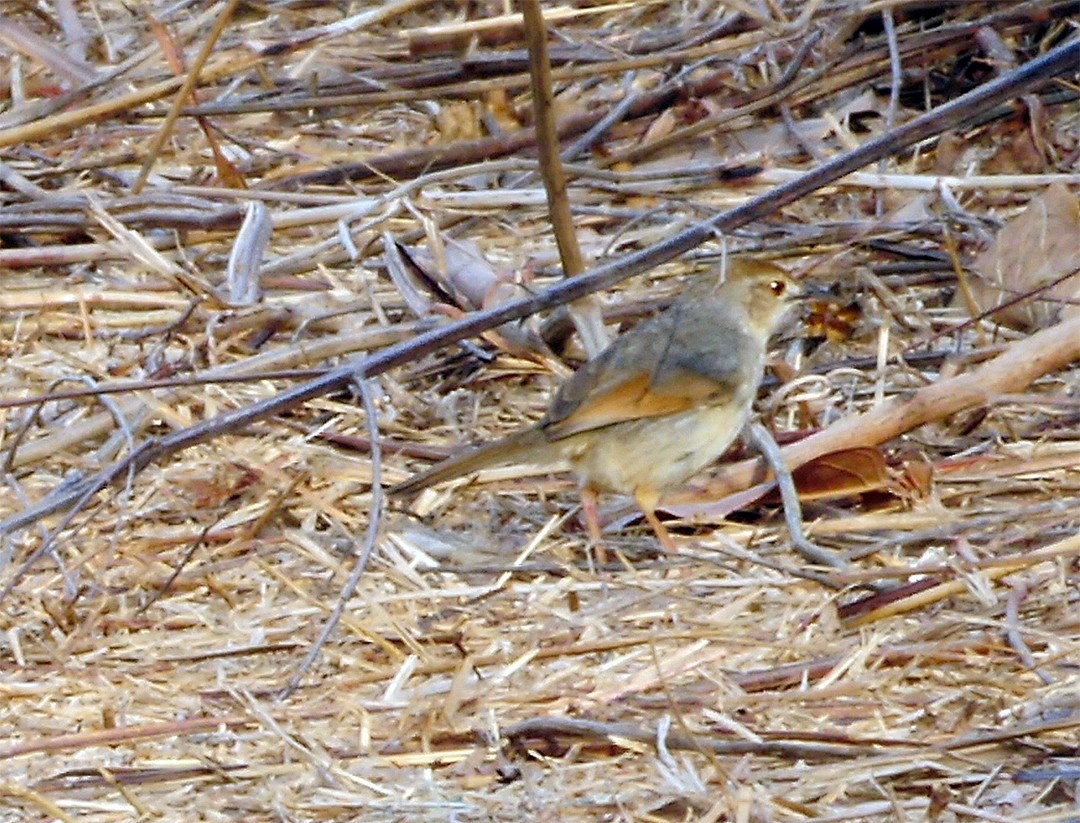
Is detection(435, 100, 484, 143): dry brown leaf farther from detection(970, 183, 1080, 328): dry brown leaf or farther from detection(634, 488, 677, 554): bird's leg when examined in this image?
detection(634, 488, 677, 554): bird's leg

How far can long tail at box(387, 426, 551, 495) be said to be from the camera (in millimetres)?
5234

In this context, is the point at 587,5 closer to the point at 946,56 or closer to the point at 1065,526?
the point at 946,56

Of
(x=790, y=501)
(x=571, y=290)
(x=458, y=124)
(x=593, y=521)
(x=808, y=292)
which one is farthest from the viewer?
(x=458, y=124)

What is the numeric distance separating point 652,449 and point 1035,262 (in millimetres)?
1532

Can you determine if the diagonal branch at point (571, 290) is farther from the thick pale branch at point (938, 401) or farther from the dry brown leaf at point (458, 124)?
the dry brown leaf at point (458, 124)

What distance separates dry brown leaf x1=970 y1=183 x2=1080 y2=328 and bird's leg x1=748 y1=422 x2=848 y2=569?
1.01 meters

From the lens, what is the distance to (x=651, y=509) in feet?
17.7

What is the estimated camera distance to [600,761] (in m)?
A: 3.91

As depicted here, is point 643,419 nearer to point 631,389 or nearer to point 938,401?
point 631,389

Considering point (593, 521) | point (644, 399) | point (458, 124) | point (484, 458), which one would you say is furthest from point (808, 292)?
point (458, 124)

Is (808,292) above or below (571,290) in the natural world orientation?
below

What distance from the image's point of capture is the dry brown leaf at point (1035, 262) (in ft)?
19.7

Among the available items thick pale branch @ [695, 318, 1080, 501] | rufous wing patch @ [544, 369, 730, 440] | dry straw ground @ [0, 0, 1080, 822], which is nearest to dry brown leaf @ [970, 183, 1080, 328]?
dry straw ground @ [0, 0, 1080, 822]

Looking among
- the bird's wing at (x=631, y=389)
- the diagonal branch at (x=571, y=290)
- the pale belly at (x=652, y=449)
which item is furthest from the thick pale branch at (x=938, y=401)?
the diagonal branch at (x=571, y=290)
